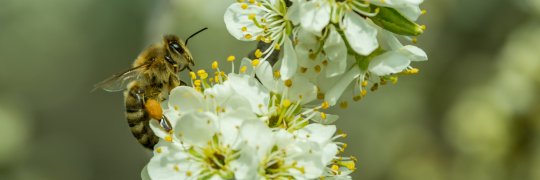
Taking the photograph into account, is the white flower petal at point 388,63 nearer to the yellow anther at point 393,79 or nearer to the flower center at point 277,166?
the yellow anther at point 393,79

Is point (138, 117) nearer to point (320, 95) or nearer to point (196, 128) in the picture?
point (196, 128)

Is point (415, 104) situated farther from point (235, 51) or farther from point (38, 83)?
point (38, 83)

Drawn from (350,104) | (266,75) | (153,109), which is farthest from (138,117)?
(350,104)


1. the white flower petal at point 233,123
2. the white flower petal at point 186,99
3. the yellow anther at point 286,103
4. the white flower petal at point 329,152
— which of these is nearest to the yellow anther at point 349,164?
the white flower petal at point 329,152

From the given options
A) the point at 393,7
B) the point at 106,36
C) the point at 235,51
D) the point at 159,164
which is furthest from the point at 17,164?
the point at 106,36

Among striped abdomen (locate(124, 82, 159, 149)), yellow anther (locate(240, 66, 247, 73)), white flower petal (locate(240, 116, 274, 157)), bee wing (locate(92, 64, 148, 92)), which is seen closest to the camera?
white flower petal (locate(240, 116, 274, 157))

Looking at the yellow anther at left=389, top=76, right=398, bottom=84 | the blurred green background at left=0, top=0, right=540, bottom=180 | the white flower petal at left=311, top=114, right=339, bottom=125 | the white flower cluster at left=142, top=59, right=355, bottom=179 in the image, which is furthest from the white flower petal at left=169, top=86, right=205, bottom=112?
the blurred green background at left=0, top=0, right=540, bottom=180

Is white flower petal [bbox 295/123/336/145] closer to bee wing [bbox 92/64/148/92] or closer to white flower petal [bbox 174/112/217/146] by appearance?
white flower petal [bbox 174/112/217/146]
